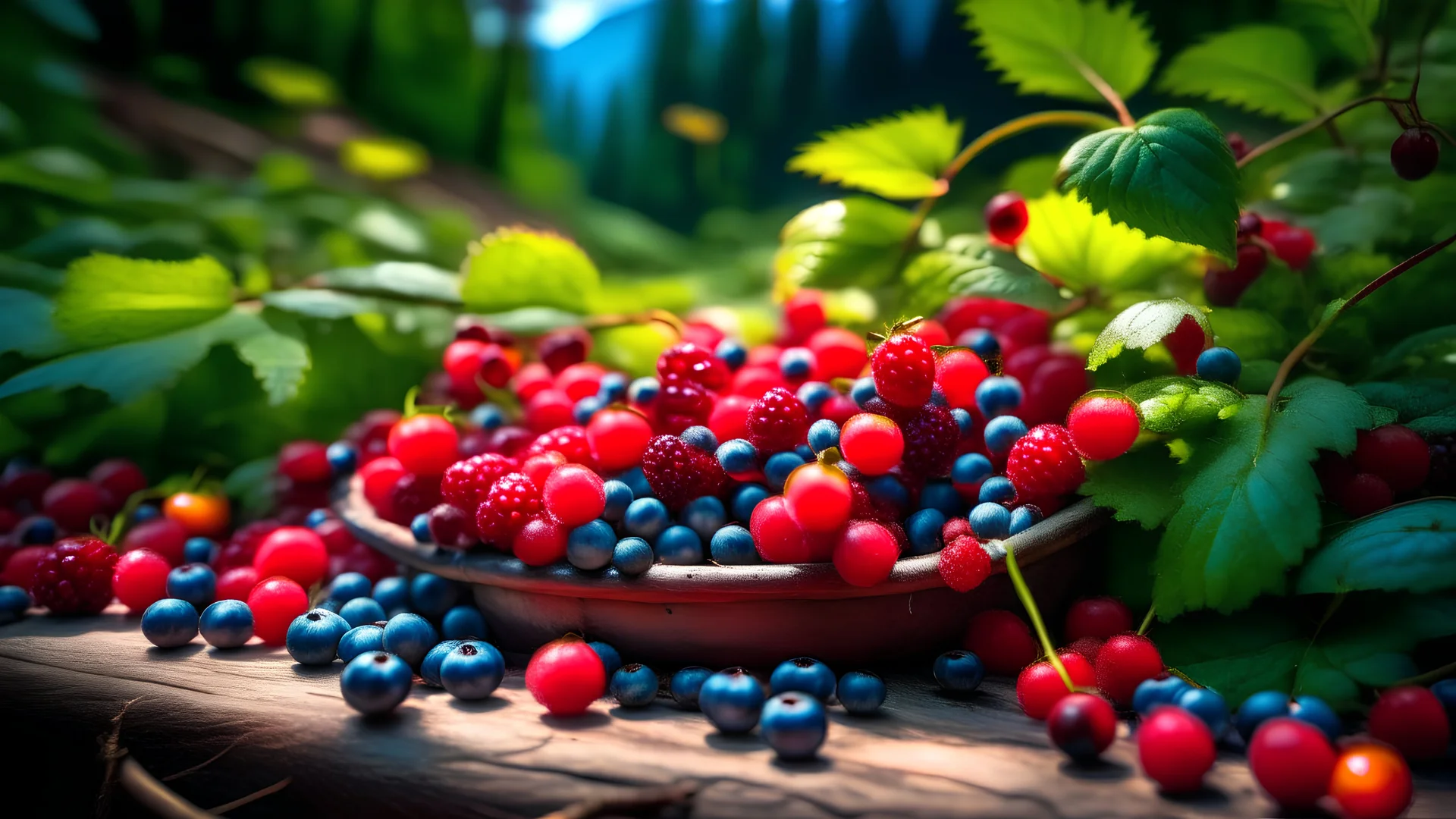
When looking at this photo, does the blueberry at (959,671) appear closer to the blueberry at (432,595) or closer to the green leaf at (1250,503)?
the green leaf at (1250,503)

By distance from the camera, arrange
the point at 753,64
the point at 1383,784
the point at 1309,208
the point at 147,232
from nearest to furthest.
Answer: the point at 1383,784 < the point at 1309,208 < the point at 147,232 < the point at 753,64

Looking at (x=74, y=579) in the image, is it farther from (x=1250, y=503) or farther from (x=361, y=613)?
(x=1250, y=503)

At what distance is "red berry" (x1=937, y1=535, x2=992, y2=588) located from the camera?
699 millimetres

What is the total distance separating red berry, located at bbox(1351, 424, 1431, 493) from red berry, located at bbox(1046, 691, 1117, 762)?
0.32 metres

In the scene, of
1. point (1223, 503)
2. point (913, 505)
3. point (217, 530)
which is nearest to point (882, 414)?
point (913, 505)

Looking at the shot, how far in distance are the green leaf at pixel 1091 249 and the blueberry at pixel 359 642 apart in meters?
0.77

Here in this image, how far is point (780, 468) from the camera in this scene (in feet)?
2.70

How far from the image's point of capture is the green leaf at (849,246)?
1.07 m

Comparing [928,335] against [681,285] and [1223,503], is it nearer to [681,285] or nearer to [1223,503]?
[1223,503]

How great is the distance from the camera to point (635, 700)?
2.39ft

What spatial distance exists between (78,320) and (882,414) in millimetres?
906

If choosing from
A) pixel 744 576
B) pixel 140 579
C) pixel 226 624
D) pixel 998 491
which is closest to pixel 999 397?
pixel 998 491

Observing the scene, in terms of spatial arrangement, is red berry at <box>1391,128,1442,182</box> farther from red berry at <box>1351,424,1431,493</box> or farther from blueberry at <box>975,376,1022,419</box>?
blueberry at <box>975,376,1022,419</box>

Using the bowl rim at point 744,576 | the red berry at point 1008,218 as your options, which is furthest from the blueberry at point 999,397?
the red berry at point 1008,218
